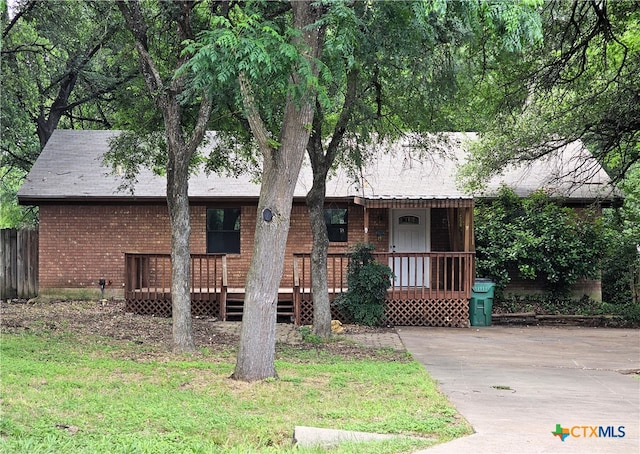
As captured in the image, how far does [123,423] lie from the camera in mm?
6219

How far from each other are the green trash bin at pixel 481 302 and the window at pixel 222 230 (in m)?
6.35

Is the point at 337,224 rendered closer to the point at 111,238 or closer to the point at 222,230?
the point at 222,230

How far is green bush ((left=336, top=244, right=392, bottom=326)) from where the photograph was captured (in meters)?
14.9

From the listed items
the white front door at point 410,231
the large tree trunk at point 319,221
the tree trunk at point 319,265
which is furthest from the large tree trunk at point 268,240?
the white front door at point 410,231

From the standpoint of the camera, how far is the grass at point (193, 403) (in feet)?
18.9

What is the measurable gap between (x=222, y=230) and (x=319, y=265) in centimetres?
569

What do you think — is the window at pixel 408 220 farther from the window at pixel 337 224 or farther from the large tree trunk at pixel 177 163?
the large tree trunk at pixel 177 163

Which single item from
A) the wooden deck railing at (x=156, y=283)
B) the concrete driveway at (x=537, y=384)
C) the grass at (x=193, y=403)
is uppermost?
the wooden deck railing at (x=156, y=283)

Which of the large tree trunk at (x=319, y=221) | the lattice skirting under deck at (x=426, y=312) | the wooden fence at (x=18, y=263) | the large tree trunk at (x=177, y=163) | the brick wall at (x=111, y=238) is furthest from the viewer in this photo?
the wooden fence at (x=18, y=263)

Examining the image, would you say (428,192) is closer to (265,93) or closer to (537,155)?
(537,155)

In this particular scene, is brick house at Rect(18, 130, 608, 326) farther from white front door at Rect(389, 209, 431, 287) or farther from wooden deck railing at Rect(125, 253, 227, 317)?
wooden deck railing at Rect(125, 253, 227, 317)

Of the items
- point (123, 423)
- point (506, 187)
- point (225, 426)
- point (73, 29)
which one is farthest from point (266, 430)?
point (73, 29)

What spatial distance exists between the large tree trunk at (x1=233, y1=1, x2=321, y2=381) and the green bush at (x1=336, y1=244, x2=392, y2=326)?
6405 mm

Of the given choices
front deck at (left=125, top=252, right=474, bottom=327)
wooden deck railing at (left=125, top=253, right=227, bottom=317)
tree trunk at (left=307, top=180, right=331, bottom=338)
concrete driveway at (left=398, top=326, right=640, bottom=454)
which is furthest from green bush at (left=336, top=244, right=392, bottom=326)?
wooden deck railing at (left=125, top=253, right=227, bottom=317)
